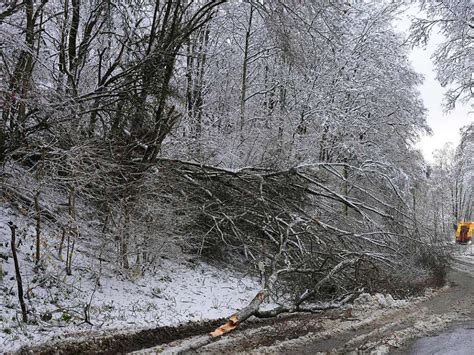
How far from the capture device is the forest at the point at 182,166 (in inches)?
267

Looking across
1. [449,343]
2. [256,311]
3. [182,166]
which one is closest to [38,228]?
[256,311]

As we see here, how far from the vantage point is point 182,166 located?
10.1 m

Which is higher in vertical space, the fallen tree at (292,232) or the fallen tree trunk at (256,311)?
the fallen tree at (292,232)

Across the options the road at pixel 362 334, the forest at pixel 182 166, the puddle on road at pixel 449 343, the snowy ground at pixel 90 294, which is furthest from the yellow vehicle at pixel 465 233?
the puddle on road at pixel 449 343

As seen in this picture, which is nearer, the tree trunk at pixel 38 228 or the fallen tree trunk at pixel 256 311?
the fallen tree trunk at pixel 256 311

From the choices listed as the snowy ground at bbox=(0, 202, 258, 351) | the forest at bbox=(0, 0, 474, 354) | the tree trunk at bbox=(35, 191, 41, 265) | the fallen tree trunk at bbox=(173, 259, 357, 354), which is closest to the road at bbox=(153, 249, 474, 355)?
the fallen tree trunk at bbox=(173, 259, 357, 354)

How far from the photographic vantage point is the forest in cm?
679

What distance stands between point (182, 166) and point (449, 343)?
619 centimetres

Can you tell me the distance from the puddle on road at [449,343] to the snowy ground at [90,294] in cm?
310

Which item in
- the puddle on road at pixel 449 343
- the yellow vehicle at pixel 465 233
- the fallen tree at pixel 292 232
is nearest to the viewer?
the puddle on road at pixel 449 343

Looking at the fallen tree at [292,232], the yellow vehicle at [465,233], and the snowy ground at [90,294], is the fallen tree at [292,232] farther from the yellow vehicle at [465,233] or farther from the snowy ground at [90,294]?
the yellow vehicle at [465,233]

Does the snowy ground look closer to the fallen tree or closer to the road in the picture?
the fallen tree

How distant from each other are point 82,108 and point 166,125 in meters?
1.60

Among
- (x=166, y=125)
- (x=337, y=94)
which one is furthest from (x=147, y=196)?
(x=337, y=94)
